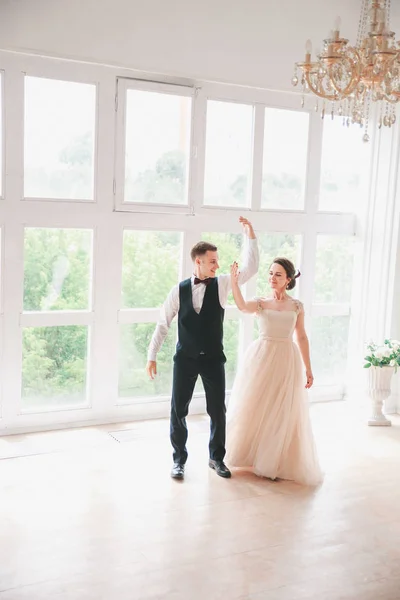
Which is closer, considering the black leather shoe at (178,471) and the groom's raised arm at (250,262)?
the black leather shoe at (178,471)

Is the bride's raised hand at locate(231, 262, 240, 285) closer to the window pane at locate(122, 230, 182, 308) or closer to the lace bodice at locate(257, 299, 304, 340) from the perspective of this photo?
the lace bodice at locate(257, 299, 304, 340)

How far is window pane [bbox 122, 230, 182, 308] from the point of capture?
5707 millimetres

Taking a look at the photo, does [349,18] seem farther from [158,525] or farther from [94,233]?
[158,525]

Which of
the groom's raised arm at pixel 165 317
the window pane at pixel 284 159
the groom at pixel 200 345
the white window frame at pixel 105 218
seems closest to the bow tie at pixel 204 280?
the groom at pixel 200 345

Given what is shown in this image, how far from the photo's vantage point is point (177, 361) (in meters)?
4.73

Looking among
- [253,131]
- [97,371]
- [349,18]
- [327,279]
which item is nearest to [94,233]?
[97,371]

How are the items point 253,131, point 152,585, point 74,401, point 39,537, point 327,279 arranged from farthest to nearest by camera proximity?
point 327,279, point 253,131, point 74,401, point 39,537, point 152,585

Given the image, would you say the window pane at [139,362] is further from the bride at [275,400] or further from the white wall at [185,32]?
the white wall at [185,32]

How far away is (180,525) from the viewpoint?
3996 mm

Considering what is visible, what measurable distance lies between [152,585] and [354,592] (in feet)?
2.96

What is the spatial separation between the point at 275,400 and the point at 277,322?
1.64 ft

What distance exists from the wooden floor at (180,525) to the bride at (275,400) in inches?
5.8

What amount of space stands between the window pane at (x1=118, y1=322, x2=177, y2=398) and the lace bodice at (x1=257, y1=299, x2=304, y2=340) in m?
1.20

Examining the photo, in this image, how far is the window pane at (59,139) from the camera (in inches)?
205
